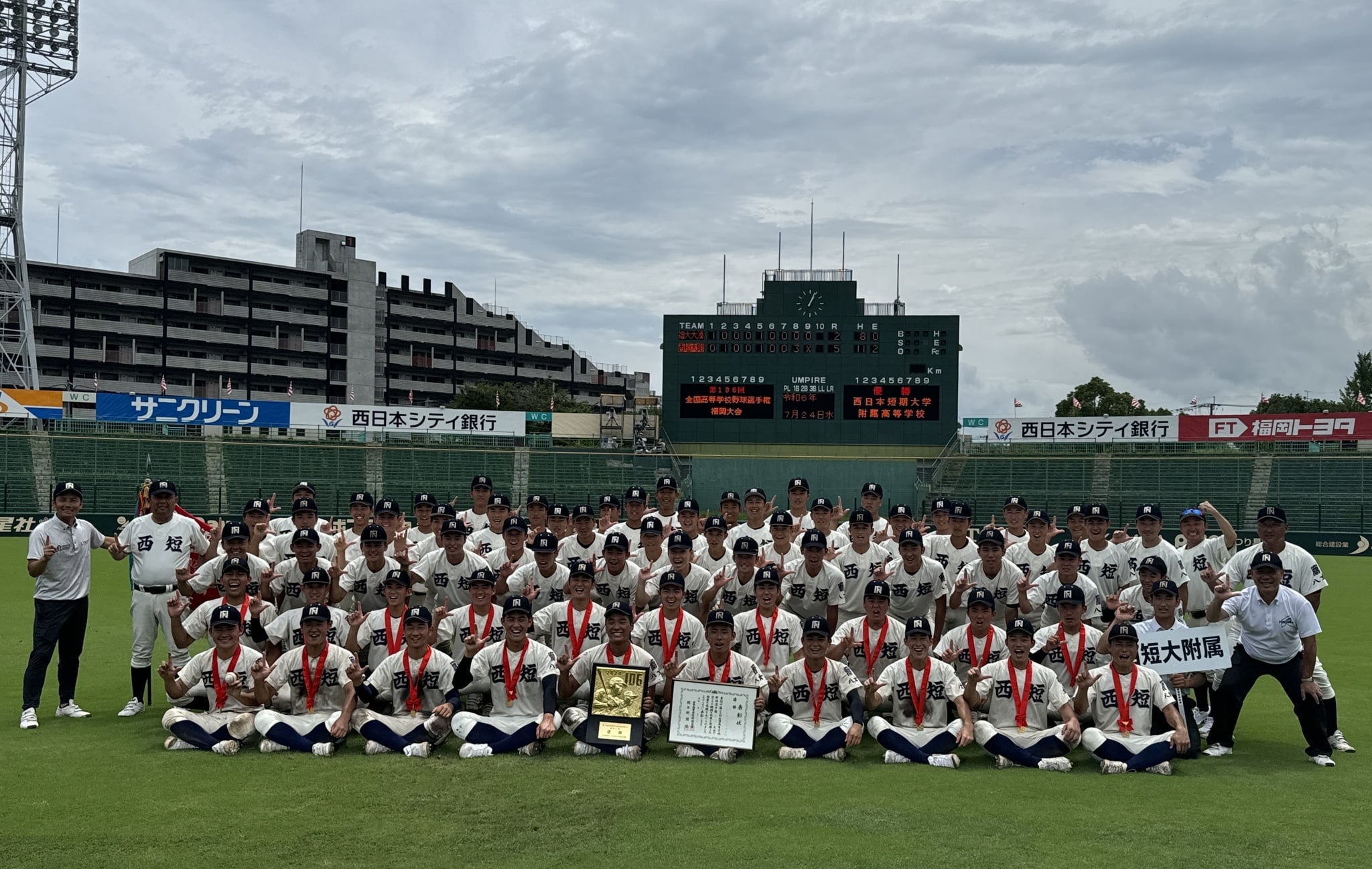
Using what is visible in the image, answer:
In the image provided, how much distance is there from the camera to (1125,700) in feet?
27.7

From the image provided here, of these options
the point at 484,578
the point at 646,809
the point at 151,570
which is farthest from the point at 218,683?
the point at 646,809

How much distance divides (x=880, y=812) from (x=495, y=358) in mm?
85709

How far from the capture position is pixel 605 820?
6.68 m

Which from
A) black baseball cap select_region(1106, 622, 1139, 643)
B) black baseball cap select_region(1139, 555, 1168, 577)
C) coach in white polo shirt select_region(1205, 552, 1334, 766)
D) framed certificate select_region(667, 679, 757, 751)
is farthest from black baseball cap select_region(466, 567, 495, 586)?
coach in white polo shirt select_region(1205, 552, 1334, 766)

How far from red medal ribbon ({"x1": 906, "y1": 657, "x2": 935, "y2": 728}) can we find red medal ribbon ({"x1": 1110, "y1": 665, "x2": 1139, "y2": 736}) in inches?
55.8

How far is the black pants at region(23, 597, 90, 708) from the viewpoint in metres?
9.20

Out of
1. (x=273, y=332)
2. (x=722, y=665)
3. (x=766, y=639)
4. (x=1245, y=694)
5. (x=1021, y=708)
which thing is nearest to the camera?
(x=1021, y=708)

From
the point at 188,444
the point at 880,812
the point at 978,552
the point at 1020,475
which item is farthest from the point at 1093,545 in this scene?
the point at 188,444

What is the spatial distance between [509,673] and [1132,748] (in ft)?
16.0

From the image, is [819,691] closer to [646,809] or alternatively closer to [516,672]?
[646,809]

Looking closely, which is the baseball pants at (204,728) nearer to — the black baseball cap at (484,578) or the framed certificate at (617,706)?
the black baseball cap at (484,578)

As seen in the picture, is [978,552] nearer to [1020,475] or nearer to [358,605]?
[358,605]

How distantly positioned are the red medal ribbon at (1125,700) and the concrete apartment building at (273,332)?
2703 inches

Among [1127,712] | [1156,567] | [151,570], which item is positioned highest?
[1156,567]
